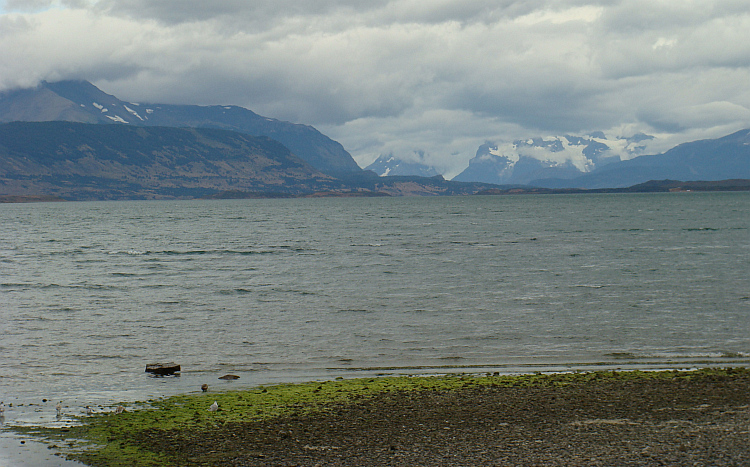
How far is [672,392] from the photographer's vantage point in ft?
74.4

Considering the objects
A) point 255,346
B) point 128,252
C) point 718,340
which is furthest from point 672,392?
point 128,252

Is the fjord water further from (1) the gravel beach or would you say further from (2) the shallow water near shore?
(1) the gravel beach

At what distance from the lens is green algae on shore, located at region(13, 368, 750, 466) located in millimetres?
17922

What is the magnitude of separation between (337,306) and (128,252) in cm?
6227

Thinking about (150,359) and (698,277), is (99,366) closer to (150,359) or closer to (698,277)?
(150,359)

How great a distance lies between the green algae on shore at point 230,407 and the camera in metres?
17.9

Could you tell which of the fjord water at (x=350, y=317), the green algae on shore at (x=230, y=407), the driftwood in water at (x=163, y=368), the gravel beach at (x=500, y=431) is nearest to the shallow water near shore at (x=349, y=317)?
the fjord water at (x=350, y=317)

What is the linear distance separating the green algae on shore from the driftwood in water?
457 cm

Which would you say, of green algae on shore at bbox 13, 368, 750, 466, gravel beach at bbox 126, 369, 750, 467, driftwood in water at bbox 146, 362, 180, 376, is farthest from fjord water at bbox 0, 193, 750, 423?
gravel beach at bbox 126, 369, 750, 467

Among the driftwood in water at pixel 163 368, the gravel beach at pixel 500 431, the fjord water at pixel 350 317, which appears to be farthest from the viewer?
the fjord water at pixel 350 317

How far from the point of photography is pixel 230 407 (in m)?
22.1

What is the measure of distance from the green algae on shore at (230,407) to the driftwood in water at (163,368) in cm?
457

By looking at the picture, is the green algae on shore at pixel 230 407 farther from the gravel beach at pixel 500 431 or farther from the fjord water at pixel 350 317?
the fjord water at pixel 350 317

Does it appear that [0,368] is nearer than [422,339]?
Yes
